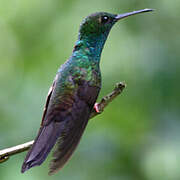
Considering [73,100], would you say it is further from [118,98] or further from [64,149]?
[118,98]

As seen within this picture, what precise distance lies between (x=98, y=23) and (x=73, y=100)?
72 centimetres

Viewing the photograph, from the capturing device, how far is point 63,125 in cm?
322

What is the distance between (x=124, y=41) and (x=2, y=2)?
139cm

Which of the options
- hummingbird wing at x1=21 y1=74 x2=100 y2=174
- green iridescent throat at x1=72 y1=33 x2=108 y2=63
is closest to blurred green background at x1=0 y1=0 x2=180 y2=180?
green iridescent throat at x1=72 y1=33 x2=108 y2=63

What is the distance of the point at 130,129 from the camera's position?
14.0 ft

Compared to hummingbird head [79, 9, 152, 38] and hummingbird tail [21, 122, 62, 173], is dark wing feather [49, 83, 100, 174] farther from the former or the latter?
hummingbird head [79, 9, 152, 38]

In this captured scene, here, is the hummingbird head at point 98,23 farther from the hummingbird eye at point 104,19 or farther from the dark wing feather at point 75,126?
the dark wing feather at point 75,126

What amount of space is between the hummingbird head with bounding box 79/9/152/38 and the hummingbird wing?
54 cm

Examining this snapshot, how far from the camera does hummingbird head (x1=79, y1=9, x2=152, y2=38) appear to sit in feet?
12.0

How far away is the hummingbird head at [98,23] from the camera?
12.0 feet

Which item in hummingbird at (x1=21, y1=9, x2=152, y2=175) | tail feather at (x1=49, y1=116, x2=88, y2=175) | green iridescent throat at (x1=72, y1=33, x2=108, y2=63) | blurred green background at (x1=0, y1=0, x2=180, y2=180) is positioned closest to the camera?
tail feather at (x1=49, y1=116, x2=88, y2=175)

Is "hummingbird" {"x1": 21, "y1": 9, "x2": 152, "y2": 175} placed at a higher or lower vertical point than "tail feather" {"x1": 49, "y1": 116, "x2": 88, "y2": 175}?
higher

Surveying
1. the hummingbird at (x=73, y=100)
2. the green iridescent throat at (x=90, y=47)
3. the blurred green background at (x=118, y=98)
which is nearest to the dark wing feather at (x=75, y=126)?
the hummingbird at (x=73, y=100)

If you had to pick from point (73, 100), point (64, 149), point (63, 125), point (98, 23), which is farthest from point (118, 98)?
point (64, 149)
